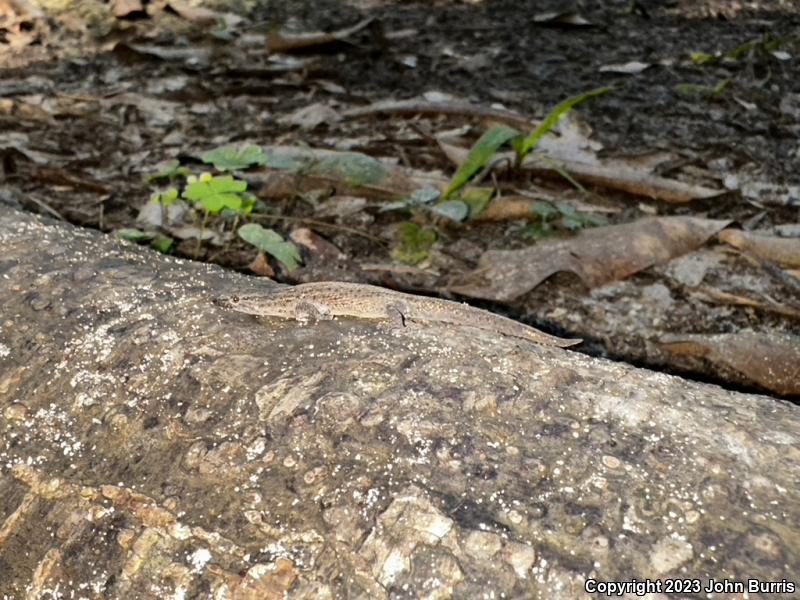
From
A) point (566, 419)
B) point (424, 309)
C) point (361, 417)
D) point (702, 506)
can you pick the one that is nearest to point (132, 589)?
point (361, 417)

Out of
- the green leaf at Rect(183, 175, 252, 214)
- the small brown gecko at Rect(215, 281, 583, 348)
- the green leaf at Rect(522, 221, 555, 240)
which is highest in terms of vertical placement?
the small brown gecko at Rect(215, 281, 583, 348)

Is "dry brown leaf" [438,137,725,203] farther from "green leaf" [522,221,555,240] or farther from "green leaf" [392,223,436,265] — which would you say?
"green leaf" [392,223,436,265]

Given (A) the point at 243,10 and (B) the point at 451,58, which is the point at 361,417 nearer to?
(B) the point at 451,58

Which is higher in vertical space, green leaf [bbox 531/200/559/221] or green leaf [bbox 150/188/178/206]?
green leaf [bbox 150/188/178/206]

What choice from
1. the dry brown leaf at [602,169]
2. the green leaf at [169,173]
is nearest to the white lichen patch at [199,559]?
the green leaf at [169,173]

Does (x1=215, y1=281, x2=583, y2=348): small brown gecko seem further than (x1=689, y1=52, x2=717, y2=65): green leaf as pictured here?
No

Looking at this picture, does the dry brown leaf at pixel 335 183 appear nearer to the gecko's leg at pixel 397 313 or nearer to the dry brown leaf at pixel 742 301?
the dry brown leaf at pixel 742 301

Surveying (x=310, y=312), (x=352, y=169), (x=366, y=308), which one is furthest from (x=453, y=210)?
(x=310, y=312)

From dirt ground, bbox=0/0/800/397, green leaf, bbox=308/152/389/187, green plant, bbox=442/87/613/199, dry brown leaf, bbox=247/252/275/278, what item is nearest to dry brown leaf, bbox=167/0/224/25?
dirt ground, bbox=0/0/800/397
